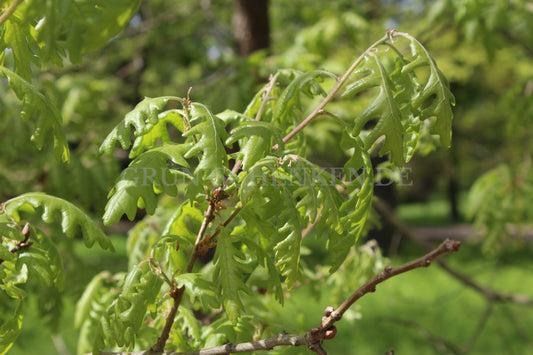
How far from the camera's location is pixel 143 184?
1101 millimetres

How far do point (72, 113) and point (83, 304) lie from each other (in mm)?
2611

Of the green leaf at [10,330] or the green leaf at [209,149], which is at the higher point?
the green leaf at [209,149]

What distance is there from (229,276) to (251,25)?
11.3ft

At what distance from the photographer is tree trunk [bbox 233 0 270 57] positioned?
4.15 metres

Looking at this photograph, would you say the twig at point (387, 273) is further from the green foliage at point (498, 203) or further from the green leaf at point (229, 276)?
the green foliage at point (498, 203)

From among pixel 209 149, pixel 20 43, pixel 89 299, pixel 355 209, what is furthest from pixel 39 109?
pixel 89 299

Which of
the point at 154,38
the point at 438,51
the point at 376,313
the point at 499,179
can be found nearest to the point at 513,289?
the point at 376,313

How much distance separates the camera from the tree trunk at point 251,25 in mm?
4148

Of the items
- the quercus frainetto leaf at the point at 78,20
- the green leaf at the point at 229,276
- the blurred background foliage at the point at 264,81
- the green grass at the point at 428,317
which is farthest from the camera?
the green grass at the point at 428,317

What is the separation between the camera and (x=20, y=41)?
1.16 meters

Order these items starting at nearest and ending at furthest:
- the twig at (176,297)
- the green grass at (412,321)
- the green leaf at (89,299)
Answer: the twig at (176,297)
the green leaf at (89,299)
the green grass at (412,321)

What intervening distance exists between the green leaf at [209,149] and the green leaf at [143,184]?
0.16 feet

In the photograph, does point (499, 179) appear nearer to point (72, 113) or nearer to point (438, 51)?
point (72, 113)

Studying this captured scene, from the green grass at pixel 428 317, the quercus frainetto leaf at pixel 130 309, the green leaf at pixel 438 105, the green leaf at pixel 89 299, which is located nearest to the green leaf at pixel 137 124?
the quercus frainetto leaf at pixel 130 309
